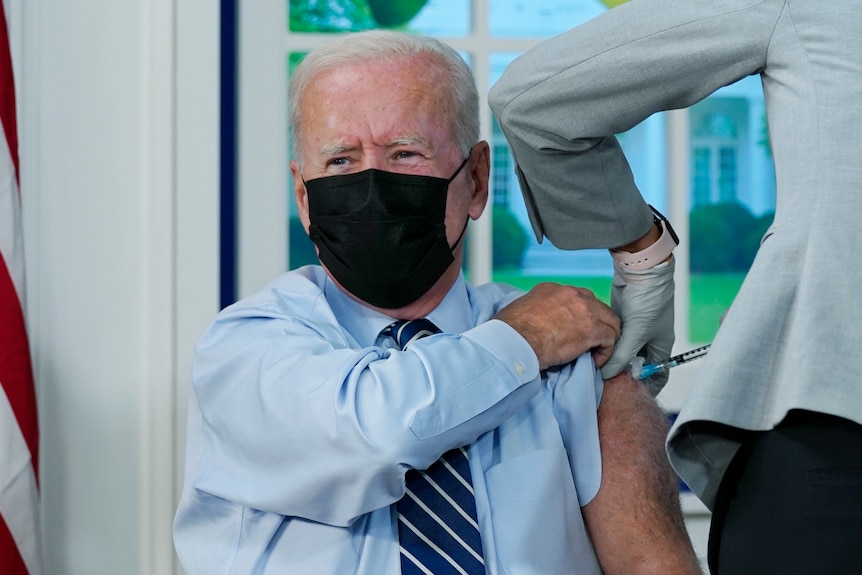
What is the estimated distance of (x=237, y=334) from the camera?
5.19 ft

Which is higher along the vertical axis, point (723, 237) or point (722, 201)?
point (722, 201)

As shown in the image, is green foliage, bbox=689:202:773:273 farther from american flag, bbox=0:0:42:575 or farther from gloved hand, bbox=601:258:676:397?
american flag, bbox=0:0:42:575

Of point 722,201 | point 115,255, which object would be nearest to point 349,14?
point 115,255

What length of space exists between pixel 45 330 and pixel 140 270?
256mm

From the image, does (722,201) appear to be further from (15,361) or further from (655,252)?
(15,361)

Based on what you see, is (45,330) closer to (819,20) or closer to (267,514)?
(267,514)

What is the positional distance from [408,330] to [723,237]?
4.88 feet

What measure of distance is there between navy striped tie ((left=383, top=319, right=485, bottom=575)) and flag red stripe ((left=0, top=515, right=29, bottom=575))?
88 centimetres

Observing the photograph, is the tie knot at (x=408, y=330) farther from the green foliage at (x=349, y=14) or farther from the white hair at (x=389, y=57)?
the green foliage at (x=349, y=14)

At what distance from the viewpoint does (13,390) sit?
6.44ft

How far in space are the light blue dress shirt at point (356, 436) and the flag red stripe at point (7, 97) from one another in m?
0.70

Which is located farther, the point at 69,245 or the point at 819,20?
the point at 69,245

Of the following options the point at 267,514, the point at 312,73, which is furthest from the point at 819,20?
the point at 267,514

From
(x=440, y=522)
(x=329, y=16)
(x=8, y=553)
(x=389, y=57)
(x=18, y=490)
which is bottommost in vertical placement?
(x=8, y=553)
